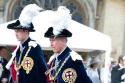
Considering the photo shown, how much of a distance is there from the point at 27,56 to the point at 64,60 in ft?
3.28

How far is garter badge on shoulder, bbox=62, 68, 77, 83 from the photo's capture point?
7133mm

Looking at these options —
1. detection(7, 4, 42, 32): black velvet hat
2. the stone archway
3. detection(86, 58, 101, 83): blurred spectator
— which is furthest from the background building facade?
detection(7, 4, 42, 32): black velvet hat

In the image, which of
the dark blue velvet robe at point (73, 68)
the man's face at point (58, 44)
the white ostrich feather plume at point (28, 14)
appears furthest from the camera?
the white ostrich feather plume at point (28, 14)

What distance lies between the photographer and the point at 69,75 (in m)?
7.16

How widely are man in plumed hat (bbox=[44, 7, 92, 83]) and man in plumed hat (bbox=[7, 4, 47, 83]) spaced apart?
2.11 feet

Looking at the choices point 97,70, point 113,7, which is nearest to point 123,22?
point 113,7

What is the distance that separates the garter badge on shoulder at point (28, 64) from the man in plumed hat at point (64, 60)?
0.68 m

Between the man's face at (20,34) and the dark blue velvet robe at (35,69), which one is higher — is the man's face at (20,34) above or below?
above


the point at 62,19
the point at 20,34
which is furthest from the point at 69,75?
the point at 20,34

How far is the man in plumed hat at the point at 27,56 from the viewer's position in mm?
8078

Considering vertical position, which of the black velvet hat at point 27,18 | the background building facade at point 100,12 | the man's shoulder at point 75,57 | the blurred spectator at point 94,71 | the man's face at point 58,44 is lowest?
the blurred spectator at point 94,71

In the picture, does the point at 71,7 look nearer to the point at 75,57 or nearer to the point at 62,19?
the point at 62,19

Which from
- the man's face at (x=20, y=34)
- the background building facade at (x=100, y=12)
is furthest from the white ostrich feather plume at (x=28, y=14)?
the background building facade at (x=100, y=12)

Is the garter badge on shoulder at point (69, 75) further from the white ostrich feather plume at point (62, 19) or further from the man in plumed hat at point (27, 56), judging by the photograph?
the man in plumed hat at point (27, 56)
